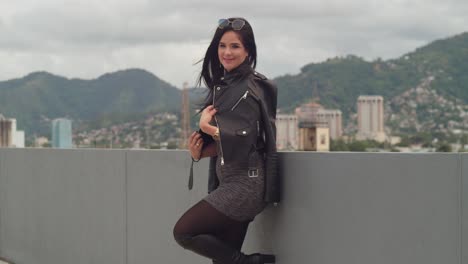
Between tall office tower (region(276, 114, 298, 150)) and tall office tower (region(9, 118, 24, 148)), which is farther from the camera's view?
tall office tower (region(276, 114, 298, 150))

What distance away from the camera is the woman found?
11.6 feet

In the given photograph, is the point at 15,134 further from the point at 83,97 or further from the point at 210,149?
the point at 210,149

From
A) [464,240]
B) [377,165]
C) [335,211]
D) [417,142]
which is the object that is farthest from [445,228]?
[417,142]

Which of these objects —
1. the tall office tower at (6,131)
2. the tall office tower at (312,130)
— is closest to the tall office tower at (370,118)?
the tall office tower at (312,130)

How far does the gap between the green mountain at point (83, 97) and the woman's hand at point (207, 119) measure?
239 feet

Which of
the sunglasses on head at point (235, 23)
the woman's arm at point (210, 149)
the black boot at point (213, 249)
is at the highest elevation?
the sunglasses on head at point (235, 23)

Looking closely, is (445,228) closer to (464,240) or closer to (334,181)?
(464,240)

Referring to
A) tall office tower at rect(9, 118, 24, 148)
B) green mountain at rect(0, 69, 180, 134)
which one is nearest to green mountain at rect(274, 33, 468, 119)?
green mountain at rect(0, 69, 180, 134)

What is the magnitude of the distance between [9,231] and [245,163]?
4930mm

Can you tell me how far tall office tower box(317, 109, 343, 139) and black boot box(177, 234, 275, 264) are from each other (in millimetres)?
107795

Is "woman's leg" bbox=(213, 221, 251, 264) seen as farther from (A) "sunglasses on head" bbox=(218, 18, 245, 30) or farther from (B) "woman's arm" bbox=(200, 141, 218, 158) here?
(A) "sunglasses on head" bbox=(218, 18, 245, 30)

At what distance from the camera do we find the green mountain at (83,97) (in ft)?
271

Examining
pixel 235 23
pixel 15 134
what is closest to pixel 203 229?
pixel 235 23

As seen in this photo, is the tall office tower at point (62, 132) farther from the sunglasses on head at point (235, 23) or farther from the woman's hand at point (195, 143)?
the sunglasses on head at point (235, 23)
